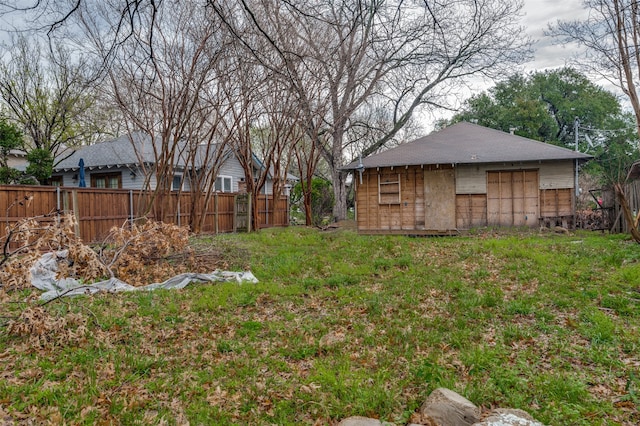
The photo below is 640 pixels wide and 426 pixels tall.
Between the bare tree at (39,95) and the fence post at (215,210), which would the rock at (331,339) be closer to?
the fence post at (215,210)

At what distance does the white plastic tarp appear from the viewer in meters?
6.41

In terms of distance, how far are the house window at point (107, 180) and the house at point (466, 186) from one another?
36.4 feet

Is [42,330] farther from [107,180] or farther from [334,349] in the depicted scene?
[107,180]

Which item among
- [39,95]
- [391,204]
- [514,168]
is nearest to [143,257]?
[391,204]

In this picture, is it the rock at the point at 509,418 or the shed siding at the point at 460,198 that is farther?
the shed siding at the point at 460,198

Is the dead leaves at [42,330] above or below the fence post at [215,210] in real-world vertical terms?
below

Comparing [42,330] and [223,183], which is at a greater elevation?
[223,183]

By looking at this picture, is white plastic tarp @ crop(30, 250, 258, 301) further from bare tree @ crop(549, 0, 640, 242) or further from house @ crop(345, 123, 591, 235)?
bare tree @ crop(549, 0, 640, 242)

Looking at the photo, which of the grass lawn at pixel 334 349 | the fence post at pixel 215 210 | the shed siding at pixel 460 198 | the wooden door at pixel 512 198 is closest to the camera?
the grass lawn at pixel 334 349

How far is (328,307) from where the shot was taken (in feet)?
19.3

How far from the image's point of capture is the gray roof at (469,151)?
12.8m

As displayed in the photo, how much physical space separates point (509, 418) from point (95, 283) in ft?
21.7

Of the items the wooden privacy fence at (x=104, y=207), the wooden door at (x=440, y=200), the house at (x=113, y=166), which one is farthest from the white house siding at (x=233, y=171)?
the wooden door at (x=440, y=200)

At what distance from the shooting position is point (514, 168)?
1324 cm
